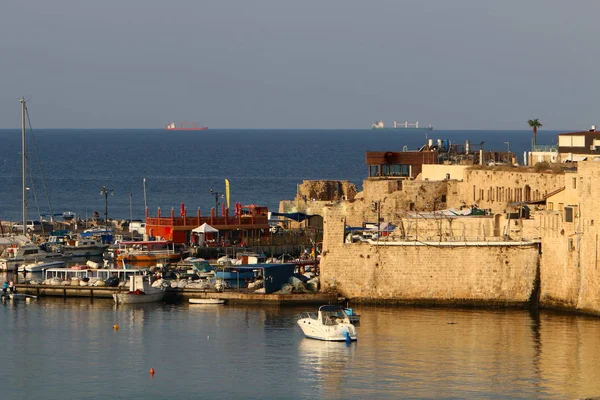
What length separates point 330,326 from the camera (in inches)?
2030

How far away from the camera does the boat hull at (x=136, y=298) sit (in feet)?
199

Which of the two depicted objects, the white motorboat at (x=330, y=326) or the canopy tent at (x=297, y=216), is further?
the canopy tent at (x=297, y=216)

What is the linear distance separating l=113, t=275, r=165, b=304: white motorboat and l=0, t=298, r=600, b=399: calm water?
1.29 metres

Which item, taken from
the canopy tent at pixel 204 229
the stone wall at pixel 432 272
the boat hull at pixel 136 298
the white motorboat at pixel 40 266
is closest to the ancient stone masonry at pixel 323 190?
the canopy tent at pixel 204 229

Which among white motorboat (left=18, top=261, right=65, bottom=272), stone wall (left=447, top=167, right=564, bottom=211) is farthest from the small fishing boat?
stone wall (left=447, top=167, right=564, bottom=211)

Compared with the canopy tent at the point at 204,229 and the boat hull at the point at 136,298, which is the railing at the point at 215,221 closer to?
the canopy tent at the point at 204,229

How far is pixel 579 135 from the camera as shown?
72938 mm

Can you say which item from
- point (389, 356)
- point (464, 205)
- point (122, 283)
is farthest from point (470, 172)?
point (389, 356)

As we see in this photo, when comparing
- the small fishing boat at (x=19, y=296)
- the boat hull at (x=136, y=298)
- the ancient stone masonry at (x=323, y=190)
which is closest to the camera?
the boat hull at (x=136, y=298)

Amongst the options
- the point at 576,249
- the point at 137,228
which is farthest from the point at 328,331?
the point at 137,228

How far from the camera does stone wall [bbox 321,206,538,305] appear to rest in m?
55.8

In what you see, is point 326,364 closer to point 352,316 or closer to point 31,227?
point 352,316

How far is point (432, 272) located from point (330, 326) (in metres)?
6.58

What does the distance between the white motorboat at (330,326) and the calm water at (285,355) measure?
0.46 metres
